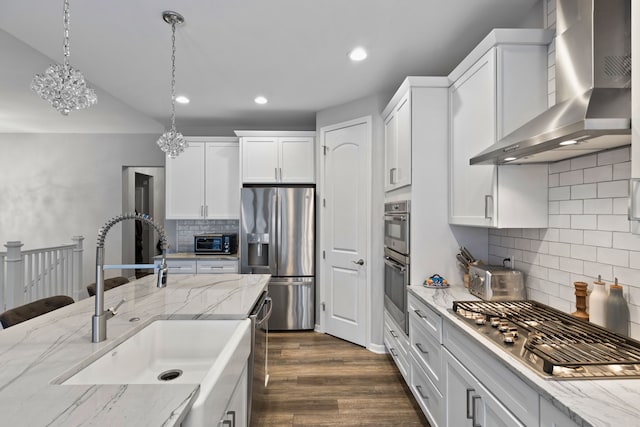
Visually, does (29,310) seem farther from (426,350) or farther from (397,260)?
(397,260)

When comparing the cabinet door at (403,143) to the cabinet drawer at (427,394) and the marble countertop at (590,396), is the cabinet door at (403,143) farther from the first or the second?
the marble countertop at (590,396)

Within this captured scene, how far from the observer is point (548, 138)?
4.07ft

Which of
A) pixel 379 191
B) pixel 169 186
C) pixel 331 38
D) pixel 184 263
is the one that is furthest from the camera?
pixel 169 186

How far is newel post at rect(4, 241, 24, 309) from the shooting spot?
311cm

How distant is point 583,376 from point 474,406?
56 centimetres

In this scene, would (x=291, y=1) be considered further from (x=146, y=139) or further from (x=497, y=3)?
(x=146, y=139)

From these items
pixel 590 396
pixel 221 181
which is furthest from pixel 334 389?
pixel 221 181

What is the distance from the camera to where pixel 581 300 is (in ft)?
5.11

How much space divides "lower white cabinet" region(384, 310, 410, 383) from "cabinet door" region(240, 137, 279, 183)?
7.24 feet

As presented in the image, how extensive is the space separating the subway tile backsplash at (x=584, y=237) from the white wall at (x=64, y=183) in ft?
17.5

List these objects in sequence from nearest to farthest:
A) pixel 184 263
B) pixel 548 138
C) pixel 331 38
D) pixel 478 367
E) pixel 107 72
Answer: pixel 548 138 → pixel 478 367 → pixel 331 38 → pixel 107 72 → pixel 184 263

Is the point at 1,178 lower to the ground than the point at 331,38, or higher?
lower

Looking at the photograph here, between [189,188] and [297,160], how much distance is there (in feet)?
4.99

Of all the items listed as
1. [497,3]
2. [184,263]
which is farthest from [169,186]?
[497,3]
